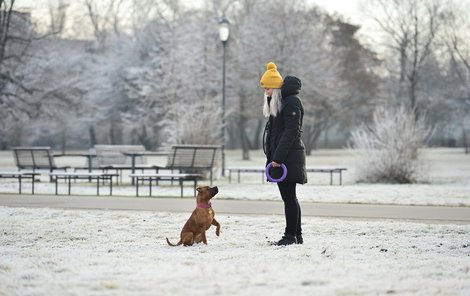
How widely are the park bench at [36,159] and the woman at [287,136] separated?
14089 mm

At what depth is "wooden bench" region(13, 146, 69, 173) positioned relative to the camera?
74.2 ft

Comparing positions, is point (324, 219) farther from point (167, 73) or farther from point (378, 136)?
point (167, 73)

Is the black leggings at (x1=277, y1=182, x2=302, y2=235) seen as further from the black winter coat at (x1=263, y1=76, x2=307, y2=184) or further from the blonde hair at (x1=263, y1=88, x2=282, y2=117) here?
the blonde hair at (x1=263, y1=88, x2=282, y2=117)

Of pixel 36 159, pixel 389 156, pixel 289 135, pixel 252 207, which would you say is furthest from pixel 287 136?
pixel 36 159

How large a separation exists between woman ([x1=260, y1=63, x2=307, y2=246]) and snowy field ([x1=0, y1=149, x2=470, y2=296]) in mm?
418

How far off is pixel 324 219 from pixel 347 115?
180 feet

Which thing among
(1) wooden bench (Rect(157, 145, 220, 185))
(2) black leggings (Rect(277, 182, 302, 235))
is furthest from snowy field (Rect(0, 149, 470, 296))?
(1) wooden bench (Rect(157, 145, 220, 185))

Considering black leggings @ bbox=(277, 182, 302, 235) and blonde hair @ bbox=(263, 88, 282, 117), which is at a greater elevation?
blonde hair @ bbox=(263, 88, 282, 117)

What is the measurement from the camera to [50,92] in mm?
44031

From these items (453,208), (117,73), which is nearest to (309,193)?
(453,208)

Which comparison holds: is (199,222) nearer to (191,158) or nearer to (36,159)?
(191,158)

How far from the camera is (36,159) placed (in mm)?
22875

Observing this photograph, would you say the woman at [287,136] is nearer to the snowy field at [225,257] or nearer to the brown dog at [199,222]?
the snowy field at [225,257]

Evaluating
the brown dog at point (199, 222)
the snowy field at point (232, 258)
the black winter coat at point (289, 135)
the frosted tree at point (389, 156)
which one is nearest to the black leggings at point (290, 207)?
the black winter coat at point (289, 135)
